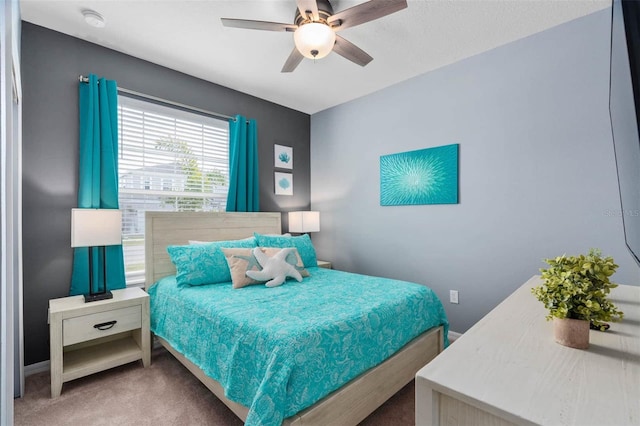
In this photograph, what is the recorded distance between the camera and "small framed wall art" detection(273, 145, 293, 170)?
3.94m

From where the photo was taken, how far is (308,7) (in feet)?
5.77

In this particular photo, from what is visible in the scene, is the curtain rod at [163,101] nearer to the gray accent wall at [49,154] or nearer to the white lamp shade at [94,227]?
the gray accent wall at [49,154]

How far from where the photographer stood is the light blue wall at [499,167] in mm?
2240

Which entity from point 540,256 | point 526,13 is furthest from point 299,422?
point 526,13

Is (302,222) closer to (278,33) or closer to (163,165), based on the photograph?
(163,165)

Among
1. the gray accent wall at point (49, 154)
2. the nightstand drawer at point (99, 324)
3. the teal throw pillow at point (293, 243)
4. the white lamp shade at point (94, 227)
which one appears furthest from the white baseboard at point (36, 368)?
the teal throw pillow at point (293, 243)

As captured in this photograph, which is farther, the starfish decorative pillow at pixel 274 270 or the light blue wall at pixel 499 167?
the starfish decorative pillow at pixel 274 270

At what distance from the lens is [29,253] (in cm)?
226

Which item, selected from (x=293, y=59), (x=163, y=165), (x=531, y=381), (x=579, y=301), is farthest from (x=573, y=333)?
(x=163, y=165)

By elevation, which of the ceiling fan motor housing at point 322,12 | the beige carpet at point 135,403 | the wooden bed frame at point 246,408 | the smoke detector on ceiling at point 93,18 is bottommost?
the beige carpet at point 135,403

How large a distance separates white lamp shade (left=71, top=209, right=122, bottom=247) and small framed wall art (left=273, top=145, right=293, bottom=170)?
6.66 ft

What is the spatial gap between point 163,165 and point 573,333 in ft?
10.7

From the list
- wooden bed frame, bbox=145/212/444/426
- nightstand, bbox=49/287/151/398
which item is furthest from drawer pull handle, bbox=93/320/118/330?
wooden bed frame, bbox=145/212/444/426

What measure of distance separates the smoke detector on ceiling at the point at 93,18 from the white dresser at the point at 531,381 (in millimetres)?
2982
